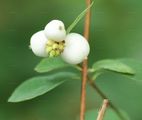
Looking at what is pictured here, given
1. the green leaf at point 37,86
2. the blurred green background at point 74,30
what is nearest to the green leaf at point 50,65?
the green leaf at point 37,86

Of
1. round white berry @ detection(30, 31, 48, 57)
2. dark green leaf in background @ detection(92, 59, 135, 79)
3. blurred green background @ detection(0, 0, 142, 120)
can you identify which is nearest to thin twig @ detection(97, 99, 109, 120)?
dark green leaf in background @ detection(92, 59, 135, 79)

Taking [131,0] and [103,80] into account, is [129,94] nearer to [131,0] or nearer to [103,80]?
[103,80]

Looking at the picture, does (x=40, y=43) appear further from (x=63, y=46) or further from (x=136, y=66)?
(x=136, y=66)

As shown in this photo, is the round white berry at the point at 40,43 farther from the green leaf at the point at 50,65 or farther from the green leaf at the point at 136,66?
A: the green leaf at the point at 136,66

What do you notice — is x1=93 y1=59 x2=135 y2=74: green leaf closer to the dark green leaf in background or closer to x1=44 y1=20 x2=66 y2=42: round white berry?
the dark green leaf in background

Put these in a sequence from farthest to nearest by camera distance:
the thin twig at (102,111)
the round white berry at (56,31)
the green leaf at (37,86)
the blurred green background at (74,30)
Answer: the blurred green background at (74,30) < the green leaf at (37,86) < the thin twig at (102,111) < the round white berry at (56,31)

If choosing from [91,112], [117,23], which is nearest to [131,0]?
[117,23]
